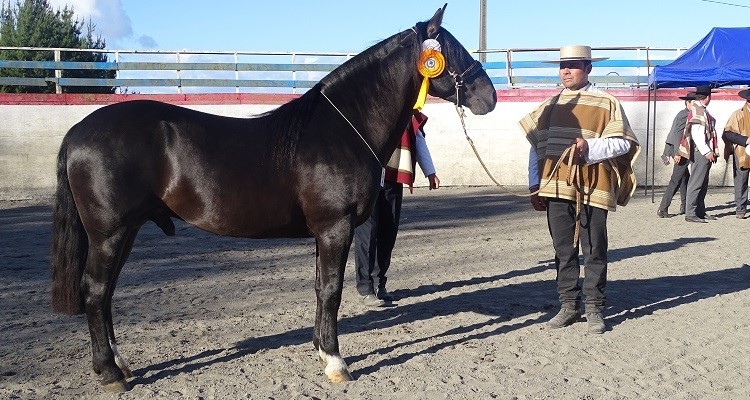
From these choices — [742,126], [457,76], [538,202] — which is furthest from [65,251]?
[742,126]

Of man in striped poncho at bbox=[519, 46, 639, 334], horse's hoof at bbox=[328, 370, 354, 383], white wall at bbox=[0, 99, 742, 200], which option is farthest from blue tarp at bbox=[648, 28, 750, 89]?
horse's hoof at bbox=[328, 370, 354, 383]

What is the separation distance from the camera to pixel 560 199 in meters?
5.97

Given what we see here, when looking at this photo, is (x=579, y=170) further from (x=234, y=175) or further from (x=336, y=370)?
(x=234, y=175)

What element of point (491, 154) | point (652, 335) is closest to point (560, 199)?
point (652, 335)

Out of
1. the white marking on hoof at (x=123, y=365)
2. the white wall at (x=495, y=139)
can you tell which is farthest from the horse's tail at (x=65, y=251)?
the white wall at (x=495, y=139)

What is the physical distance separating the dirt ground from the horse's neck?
1.55m

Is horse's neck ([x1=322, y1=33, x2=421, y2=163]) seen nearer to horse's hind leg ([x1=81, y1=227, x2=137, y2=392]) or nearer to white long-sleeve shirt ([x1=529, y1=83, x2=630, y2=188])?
white long-sleeve shirt ([x1=529, y1=83, x2=630, y2=188])

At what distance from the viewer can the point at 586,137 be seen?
19.0 ft

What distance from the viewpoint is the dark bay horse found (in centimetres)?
462

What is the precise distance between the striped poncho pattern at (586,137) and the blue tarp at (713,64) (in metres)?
9.78

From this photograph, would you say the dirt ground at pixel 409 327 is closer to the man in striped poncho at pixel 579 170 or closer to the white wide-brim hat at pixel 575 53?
the man in striped poncho at pixel 579 170

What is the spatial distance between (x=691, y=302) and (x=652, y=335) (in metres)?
1.30

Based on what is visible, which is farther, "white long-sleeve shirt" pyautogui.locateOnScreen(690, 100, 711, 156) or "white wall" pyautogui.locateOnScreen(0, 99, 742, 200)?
"white wall" pyautogui.locateOnScreen(0, 99, 742, 200)

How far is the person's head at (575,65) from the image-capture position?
18.9 feet
